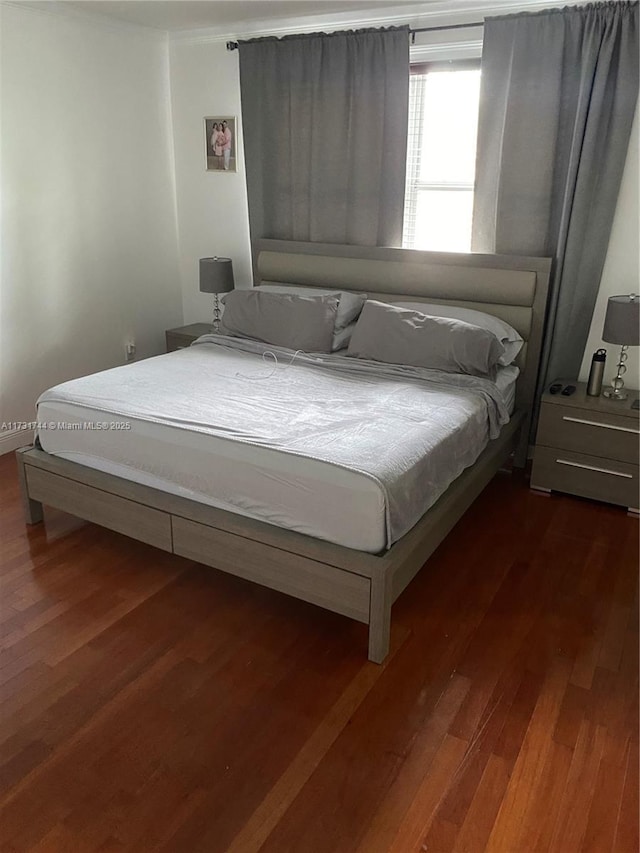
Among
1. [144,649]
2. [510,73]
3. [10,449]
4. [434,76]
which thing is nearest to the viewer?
[144,649]

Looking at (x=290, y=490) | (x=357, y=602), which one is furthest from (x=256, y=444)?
(x=357, y=602)

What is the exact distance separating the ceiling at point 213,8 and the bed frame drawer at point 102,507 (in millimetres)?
2534

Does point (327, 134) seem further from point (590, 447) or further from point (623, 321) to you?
point (590, 447)

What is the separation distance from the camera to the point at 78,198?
390cm

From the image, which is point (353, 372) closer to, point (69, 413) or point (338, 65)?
point (69, 413)

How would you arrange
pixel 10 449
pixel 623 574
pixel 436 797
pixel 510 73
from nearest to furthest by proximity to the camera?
pixel 436 797 < pixel 623 574 < pixel 510 73 < pixel 10 449

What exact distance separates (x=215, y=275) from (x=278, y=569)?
2.47 m

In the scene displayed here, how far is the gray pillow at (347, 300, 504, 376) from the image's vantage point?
3049 millimetres

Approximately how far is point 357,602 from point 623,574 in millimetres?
1286

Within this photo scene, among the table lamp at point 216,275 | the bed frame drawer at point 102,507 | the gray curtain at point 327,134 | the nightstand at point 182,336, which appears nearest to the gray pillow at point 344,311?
the gray curtain at point 327,134

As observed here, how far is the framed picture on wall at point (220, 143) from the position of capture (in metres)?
4.18

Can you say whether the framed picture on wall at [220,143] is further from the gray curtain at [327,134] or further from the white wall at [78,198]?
the white wall at [78,198]

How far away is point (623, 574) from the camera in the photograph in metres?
2.69

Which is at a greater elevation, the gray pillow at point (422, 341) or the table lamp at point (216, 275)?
the table lamp at point (216, 275)
